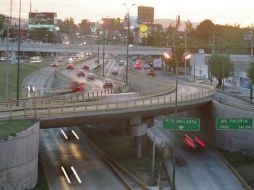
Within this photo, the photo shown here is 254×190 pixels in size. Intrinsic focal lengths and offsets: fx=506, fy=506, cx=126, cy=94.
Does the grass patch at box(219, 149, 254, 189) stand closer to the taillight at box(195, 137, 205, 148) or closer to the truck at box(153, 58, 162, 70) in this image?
the taillight at box(195, 137, 205, 148)

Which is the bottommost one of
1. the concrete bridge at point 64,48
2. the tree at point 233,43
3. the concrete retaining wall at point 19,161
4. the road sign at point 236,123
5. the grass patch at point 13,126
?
the concrete retaining wall at point 19,161

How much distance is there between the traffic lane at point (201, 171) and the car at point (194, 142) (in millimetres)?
827

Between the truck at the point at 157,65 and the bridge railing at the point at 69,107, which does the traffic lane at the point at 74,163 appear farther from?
the truck at the point at 157,65

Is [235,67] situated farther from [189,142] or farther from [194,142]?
[189,142]

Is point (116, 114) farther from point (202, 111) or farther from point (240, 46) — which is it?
point (240, 46)

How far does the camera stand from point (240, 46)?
17412cm

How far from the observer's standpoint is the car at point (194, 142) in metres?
59.6

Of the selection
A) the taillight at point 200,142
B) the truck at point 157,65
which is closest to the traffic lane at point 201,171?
the taillight at point 200,142

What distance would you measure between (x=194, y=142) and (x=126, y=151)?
11.1 meters

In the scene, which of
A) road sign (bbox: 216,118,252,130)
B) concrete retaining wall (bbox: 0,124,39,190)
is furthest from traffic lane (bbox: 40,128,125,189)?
road sign (bbox: 216,118,252,130)

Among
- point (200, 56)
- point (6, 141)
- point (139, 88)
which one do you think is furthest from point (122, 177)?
point (200, 56)

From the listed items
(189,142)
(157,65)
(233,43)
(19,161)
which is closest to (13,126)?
(19,161)

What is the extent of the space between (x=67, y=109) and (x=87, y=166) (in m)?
6.39

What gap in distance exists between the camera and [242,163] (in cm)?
5062
